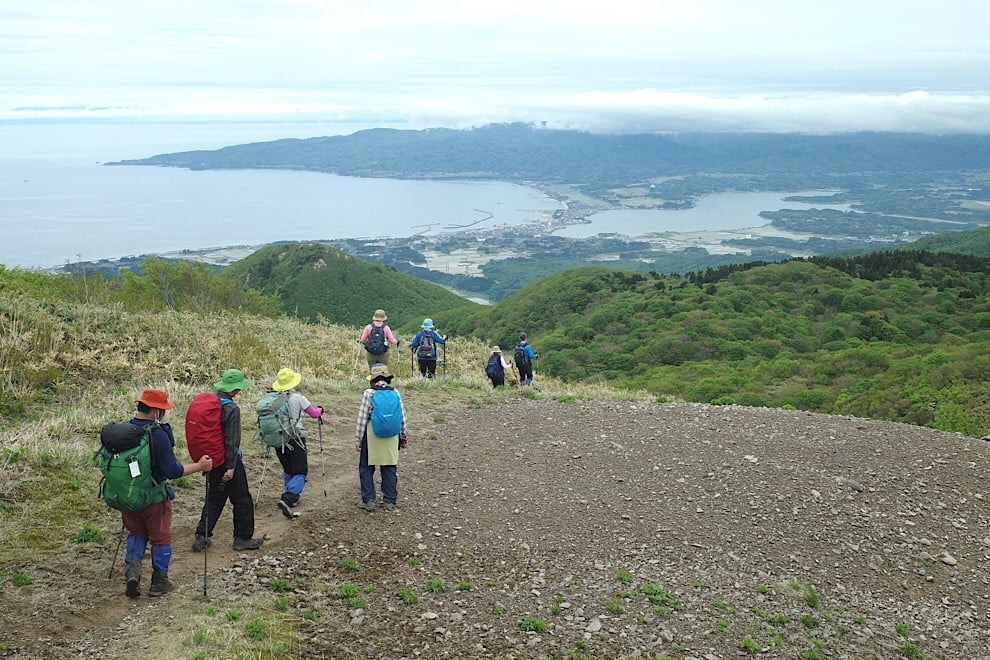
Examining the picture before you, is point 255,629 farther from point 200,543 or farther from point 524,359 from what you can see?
point 524,359

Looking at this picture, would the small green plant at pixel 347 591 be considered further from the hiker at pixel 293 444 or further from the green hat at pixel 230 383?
the green hat at pixel 230 383

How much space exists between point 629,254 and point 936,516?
138060mm

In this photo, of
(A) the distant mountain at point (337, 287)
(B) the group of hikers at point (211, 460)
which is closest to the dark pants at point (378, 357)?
(B) the group of hikers at point (211, 460)

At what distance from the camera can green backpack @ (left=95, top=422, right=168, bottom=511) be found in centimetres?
509

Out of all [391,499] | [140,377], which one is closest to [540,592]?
[391,499]

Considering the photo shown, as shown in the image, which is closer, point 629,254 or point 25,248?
point 25,248

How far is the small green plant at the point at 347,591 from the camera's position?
5.65 meters

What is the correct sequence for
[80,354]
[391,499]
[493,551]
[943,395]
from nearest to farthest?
1. [493,551]
2. [391,499]
3. [80,354]
4. [943,395]

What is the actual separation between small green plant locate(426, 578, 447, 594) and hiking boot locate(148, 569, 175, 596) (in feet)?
6.58

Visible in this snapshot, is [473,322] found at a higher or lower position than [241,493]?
lower

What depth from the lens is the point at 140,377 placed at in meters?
11.0

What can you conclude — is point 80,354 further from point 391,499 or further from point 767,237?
point 767,237

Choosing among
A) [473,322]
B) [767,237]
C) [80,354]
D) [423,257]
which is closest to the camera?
[80,354]

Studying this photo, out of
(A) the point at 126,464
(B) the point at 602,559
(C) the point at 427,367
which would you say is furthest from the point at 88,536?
(C) the point at 427,367
